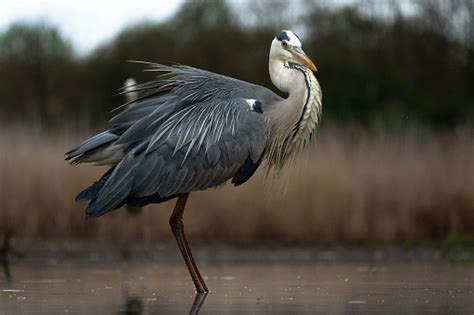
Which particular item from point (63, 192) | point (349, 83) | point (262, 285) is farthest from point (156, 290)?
point (349, 83)

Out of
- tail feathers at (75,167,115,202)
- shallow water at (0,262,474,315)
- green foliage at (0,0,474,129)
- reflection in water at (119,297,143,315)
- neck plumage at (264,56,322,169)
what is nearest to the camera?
reflection in water at (119,297,143,315)

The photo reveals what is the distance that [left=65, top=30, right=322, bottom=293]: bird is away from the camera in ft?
31.7

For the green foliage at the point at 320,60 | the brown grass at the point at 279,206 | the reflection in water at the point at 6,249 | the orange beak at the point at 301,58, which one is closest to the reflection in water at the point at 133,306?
the orange beak at the point at 301,58

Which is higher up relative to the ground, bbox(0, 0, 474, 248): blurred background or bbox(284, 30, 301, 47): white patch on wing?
bbox(284, 30, 301, 47): white patch on wing

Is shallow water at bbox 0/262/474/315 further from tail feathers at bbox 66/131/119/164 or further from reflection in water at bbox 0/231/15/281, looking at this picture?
tail feathers at bbox 66/131/119/164

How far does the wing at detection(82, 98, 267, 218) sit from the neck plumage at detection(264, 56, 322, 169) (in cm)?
17

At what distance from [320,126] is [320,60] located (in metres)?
7.96

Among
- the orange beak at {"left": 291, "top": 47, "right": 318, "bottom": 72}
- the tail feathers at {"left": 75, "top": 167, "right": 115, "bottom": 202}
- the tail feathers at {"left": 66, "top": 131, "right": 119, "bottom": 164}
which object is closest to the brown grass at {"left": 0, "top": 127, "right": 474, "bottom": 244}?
the orange beak at {"left": 291, "top": 47, "right": 318, "bottom": 72}

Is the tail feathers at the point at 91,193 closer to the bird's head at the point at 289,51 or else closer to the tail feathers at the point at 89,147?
the tail feathers at the point at 89,147

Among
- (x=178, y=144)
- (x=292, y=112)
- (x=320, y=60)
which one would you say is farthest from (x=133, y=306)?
(x=320, y=60)

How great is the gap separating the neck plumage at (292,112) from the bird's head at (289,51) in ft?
0.20

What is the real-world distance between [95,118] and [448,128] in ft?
21.3

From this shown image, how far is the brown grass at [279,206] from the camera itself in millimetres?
15086

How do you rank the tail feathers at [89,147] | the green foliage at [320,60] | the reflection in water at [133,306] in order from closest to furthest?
the reflection in water at [133,306] < the tail feathers at [89,147] < the green foliage at [320,60]
